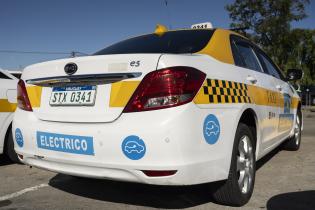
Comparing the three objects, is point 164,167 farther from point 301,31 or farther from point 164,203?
point 301,31

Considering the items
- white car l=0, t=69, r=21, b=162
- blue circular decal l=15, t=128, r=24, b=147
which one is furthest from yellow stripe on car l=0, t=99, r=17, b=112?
blue circular decal l=15, t=128, r=24, b=147

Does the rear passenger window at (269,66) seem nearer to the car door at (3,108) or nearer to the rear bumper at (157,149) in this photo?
the rear bumper at (157,149)

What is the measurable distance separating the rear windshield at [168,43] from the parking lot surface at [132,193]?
1141 millimetres

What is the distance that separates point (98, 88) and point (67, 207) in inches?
43.5

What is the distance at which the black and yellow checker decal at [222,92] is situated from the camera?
271 cm

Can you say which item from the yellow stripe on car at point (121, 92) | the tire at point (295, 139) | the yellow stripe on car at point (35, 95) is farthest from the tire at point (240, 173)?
the tire at point (295, 139)

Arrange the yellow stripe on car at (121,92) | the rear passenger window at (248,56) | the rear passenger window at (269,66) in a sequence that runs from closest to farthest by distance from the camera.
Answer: the yellow stripe on car at (121,92) → the rear passenger window at (248,56) → the rear passenger window at (269,66)

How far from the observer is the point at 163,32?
13.2 ft

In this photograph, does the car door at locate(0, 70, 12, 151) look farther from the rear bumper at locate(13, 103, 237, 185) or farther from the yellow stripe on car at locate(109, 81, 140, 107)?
the yellow stripe on car at locate(109, 81, 140, 107)

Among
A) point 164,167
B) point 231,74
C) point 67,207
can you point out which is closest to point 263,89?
point 231,74

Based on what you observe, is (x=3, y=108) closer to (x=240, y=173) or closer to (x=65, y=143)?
(x=65, y=143)

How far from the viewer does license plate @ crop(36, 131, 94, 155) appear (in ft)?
8.94

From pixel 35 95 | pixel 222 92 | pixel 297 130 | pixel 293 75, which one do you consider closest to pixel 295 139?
pixel 297 130

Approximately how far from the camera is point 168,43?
11.6ft
